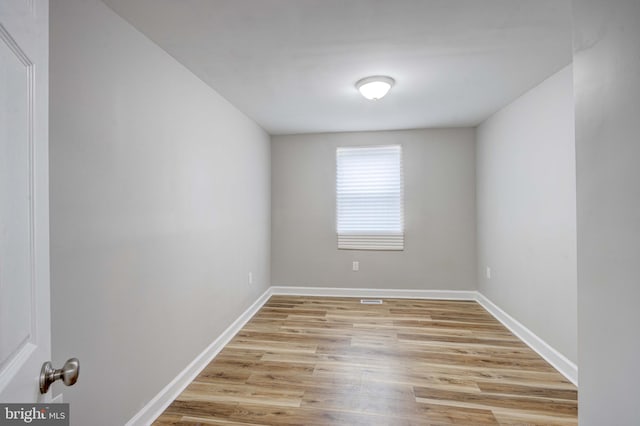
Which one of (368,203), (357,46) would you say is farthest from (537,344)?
(357,46)

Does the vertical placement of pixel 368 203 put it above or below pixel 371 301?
above

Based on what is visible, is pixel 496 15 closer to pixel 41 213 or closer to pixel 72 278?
pixel 41 213

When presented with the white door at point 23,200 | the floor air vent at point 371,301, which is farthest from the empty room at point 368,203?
the floor air vent at point 371,301

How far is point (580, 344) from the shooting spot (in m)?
1.00

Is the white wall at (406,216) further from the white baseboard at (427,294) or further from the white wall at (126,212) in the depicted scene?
the white wall at (126,212)

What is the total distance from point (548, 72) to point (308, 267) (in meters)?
3.48

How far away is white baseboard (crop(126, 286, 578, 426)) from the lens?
6.32 feet

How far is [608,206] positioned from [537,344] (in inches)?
97.9

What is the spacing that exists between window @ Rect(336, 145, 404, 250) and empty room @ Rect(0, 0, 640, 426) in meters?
0.04

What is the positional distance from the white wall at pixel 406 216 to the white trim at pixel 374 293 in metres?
0.07

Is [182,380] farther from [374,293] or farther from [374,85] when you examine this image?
[374,293]

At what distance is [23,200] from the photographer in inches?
23.9

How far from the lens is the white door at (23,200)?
0.54 m

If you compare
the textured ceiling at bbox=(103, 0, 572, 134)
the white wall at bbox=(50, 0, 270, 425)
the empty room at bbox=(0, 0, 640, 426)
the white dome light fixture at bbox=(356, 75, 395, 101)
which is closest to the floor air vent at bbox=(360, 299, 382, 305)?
the empty room at bbox=(0, 0, 640, 426)
